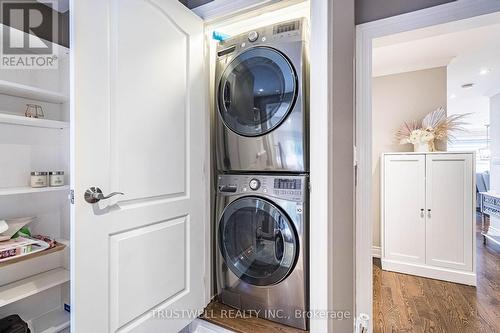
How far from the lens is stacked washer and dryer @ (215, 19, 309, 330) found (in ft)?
4.71

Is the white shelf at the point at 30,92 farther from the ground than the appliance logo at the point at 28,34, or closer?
closer

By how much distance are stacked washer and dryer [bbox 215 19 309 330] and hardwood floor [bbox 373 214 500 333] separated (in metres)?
0.93

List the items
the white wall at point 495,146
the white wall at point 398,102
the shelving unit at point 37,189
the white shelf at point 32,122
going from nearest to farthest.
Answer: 1. the white shelf at point 32,122
2. the shelving unit at point 37,189
3. the white wall at point 398,102
4. the white wall at point 495,146

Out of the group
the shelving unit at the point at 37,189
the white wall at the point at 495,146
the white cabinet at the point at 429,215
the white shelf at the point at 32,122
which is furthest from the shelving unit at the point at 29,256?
the white wall at the point at 495,146

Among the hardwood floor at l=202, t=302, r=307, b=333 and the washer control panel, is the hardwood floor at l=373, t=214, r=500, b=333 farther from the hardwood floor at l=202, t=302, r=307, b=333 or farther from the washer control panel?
the washer control panel

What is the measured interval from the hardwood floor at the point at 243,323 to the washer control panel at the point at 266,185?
2.58 ft

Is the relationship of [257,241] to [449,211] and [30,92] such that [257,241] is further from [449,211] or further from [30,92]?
[449,211]

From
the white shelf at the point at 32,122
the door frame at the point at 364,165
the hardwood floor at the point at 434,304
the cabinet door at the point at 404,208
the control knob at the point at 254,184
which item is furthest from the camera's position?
the cabinet door at the point at 404,208

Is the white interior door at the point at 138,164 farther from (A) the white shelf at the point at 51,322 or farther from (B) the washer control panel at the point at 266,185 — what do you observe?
(A) the white shelf at the point at 51,322

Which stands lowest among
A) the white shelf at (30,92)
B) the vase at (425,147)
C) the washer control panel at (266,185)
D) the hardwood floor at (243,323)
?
the hardwood floor at (243,323)

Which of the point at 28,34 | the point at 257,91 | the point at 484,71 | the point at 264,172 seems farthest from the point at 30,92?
the point at 484,71

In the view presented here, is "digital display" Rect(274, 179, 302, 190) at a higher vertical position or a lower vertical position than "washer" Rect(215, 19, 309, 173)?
lower

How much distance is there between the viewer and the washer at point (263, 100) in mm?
1441

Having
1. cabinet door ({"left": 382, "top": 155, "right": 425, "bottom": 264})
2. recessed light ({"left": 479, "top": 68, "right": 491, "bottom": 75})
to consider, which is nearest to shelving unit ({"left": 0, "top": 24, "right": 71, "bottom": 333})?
cabinet door ({"left": 382, "top": 155, "right": 425, "bottom": 264})
